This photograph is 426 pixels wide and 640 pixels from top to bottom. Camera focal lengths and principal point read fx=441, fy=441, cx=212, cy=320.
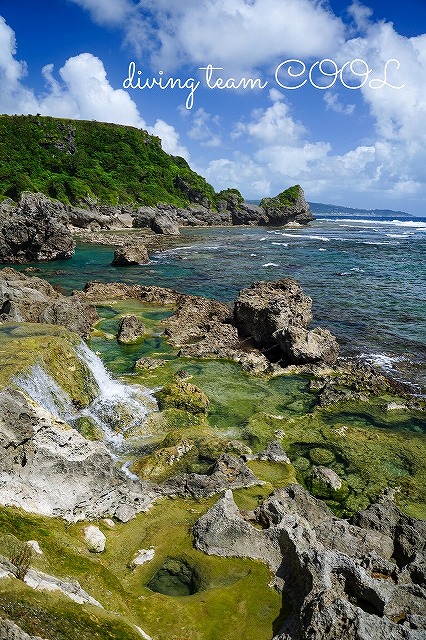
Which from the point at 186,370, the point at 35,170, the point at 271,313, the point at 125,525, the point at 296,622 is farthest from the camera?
the point at 35,170

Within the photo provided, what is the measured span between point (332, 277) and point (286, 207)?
87753 mm

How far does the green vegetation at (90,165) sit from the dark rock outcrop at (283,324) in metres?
79.7

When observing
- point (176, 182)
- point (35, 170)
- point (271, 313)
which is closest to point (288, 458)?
point (271, 313)

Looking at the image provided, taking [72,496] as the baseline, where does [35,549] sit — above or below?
above

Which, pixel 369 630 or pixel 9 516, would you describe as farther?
pixel 9 516

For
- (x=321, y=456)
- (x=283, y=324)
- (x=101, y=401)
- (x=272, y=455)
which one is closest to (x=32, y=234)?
(x=283, y=324)

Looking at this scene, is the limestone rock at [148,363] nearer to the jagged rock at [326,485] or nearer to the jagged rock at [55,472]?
the jagged rock at [326,485]

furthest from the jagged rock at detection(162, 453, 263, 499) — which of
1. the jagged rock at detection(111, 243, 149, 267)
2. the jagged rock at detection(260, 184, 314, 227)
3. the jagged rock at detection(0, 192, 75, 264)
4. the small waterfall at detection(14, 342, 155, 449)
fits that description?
the jagged rock at detection(260, 184, 314, 227)

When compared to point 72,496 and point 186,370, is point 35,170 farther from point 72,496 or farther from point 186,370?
point 72,496

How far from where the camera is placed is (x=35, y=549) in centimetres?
664

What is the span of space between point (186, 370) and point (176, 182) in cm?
12745

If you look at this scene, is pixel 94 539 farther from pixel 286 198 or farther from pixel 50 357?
pixel 286 198

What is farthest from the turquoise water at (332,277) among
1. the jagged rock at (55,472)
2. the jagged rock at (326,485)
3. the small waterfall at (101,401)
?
the jagged rock at (55,472)

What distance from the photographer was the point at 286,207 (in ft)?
427
